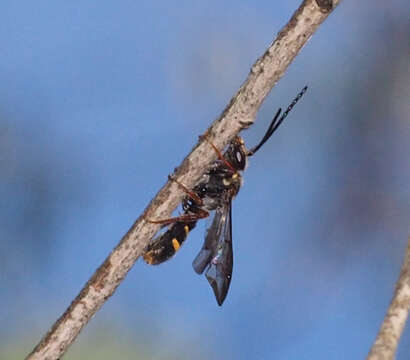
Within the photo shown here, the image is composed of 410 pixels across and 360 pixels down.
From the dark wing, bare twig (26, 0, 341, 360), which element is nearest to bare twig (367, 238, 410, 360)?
bare twig (26, 0, 341, 360)

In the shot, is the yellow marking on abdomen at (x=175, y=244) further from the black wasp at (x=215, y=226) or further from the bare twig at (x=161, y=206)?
the bare twig at (x=161, y=206)

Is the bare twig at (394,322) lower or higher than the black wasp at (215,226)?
higher

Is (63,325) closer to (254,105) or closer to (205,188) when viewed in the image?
(254,105)

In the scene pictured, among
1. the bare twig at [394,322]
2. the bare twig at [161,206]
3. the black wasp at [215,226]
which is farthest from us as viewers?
the black wasp at [215,226]

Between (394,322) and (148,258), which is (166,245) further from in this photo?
(394,322)

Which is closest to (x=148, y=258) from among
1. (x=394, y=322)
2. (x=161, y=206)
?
(x=161, y=206)

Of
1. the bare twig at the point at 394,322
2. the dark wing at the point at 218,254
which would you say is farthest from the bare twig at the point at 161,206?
the dark wing at the point at 218,254
